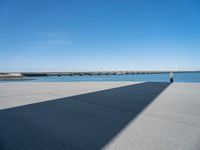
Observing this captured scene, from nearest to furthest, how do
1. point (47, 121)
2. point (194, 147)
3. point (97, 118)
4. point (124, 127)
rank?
1. point (194, 147)
2. point (124, 127)
3. point (47, 121)
4. point (97, 118)

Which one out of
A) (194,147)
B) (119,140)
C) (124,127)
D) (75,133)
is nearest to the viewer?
(194,147)

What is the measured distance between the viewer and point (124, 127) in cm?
312

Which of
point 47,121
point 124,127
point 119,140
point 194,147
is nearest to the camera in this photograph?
point 194,147

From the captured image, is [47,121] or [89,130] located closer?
[89,130]

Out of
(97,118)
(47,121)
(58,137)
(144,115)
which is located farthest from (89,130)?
(144,115)

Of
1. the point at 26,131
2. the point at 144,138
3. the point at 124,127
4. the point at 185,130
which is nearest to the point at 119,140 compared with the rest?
the point at 144,138

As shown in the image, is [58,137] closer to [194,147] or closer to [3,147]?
[3,147]

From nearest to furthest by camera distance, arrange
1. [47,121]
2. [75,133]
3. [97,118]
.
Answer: [75,133], [47,121], [97,118]

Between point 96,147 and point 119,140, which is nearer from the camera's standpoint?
point 96,147

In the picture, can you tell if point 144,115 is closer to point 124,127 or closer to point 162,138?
point 124,127

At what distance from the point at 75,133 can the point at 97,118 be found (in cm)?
99

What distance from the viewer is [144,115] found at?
13.0 feet

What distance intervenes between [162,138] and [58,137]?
1.62 meters

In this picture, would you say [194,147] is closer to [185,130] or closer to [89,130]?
[185,130]
